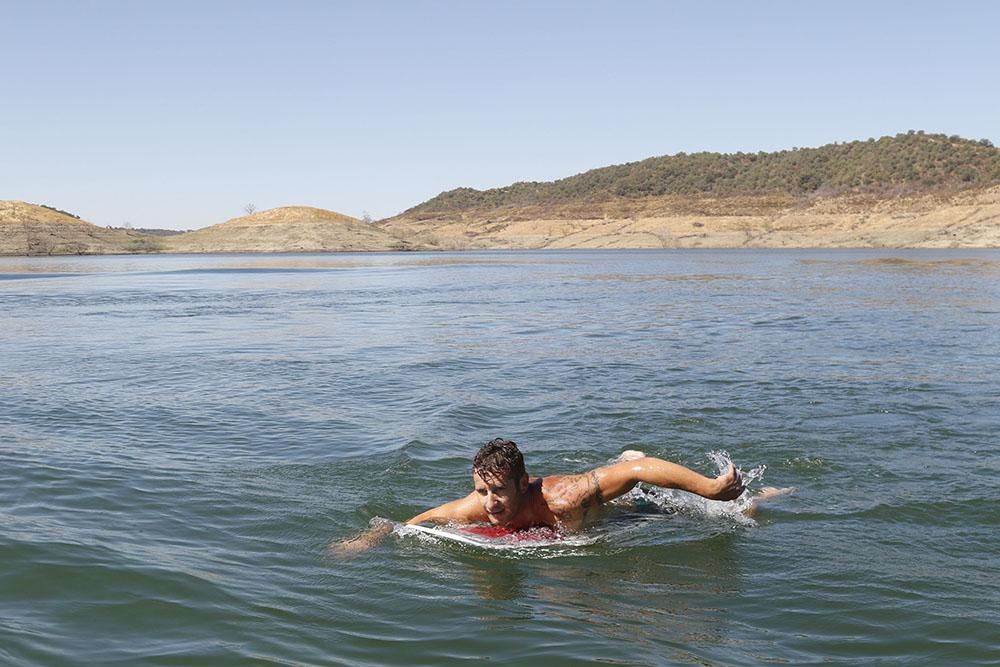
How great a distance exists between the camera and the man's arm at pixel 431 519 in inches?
265

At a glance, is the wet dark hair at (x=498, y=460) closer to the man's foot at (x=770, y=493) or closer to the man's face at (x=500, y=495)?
the man's face at (x=500, y=495)

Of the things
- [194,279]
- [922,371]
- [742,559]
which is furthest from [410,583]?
[194,279]

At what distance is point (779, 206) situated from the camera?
10900 centimetres

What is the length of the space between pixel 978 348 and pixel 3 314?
24980 millimetres

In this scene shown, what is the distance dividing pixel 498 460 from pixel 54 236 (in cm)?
9861

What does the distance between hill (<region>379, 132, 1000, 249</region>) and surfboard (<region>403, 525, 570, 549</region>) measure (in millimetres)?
77862

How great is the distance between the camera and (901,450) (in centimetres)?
944

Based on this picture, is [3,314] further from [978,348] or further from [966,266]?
[966,266]

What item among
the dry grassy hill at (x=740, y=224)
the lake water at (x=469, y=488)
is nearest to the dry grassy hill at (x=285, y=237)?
the dry grassy hill at (x=740, y=224)

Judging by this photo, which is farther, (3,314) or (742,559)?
(3,314)

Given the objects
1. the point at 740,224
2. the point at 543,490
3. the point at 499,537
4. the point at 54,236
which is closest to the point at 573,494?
the point at 543,490

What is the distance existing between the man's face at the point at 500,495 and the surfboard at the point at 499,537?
0.40ft

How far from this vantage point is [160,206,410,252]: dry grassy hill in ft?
330

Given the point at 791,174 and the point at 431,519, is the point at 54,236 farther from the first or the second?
the point at 431,519
